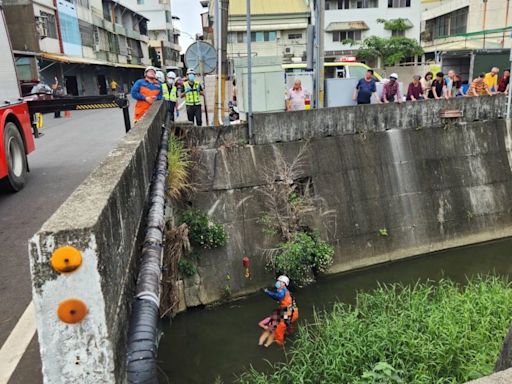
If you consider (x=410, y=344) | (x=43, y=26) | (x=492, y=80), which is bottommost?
(x=410, y=344)

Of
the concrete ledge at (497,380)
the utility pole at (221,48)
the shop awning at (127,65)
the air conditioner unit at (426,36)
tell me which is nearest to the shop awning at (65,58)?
the shop awning at (127,65)

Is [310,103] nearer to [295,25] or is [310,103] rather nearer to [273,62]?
[273,62]

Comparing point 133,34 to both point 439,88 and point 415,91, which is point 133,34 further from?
point 415,91

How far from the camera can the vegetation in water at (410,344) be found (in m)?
5.54

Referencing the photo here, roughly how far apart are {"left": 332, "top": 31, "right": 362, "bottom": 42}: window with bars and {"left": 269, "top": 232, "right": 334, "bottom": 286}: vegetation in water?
1286 inches

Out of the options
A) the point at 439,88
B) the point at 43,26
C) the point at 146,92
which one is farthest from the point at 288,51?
the point at 146,92

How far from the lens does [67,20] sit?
3075cm

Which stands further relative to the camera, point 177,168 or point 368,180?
point 368,180

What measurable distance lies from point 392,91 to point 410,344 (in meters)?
7.80

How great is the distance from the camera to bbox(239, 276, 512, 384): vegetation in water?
5.54m

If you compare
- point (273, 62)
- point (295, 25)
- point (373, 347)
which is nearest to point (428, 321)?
point (373, 347)

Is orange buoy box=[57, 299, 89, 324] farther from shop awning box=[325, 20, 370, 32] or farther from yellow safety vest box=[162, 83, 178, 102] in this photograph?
shop awning box=[325, 20, 370, 32]

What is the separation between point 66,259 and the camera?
220cm

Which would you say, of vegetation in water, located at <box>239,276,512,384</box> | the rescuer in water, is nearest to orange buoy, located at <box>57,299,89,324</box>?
vegetation in water, located at <box>239,276,512,384</box>
